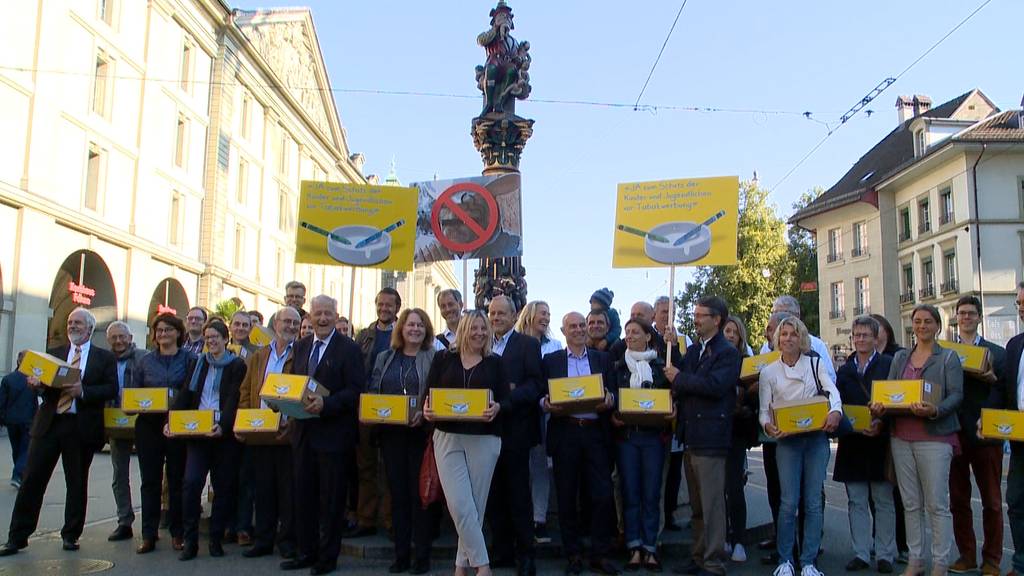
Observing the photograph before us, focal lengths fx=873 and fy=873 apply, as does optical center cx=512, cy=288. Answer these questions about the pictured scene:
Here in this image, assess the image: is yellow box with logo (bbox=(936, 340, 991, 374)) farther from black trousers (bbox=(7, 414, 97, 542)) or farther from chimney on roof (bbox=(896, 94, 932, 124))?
chimney on roof (bbox=(896, 94, 932, 124))

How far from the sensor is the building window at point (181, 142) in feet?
123

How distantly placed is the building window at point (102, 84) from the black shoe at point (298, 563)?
2759 centimetres

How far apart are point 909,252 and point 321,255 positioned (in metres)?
40.5

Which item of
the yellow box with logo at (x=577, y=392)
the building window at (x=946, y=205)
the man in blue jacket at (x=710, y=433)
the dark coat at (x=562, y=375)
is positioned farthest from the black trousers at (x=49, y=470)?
the building window at (x=946, y=205)

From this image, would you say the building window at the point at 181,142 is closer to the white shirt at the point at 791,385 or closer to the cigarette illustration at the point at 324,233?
the cigarette illustration at the point at 324,233

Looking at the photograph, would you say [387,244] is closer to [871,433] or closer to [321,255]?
[321,255]

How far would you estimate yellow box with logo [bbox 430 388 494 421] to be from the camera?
6.25 meters

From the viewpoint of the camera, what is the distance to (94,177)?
30453mm

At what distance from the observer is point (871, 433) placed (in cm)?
698

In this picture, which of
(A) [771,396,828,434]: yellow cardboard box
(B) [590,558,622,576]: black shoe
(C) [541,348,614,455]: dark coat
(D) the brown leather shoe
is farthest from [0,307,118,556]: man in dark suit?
(A) [771,396,828,434]: yellow cardboard box

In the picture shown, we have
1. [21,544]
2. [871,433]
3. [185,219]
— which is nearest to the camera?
[871,433]

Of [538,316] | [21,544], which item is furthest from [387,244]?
[21,544]

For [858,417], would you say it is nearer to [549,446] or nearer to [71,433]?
[549,446]

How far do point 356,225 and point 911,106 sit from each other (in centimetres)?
4979
